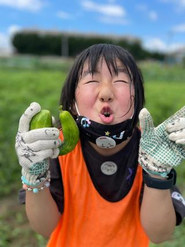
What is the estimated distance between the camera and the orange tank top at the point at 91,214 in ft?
5.13

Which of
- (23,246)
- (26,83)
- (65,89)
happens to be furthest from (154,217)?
(26,83)

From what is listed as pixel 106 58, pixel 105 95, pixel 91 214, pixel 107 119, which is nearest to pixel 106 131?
pixel 107 119

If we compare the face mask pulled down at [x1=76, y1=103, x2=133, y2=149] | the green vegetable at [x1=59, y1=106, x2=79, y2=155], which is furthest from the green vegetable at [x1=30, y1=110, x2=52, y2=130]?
the face mask pulled down at [x1=76, y1=103, x2=133, y2=149]

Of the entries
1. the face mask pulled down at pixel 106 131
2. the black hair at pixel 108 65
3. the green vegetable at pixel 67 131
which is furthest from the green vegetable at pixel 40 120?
the black hair at pixel 108 65

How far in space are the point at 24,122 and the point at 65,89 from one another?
478mm

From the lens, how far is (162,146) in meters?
1.30

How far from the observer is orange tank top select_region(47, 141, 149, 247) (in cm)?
156

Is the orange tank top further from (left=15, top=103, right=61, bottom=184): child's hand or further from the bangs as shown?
the bangs

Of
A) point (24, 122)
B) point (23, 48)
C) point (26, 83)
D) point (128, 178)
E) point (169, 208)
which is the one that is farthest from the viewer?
point (23, 48)

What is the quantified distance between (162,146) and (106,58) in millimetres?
568

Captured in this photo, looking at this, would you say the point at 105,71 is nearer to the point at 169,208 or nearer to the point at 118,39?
the point at 169,208

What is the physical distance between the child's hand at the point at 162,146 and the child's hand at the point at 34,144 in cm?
42

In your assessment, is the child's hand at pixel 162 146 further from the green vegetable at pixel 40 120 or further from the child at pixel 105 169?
the green vegetable at pixel 40 120

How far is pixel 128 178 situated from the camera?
158 centimetres
